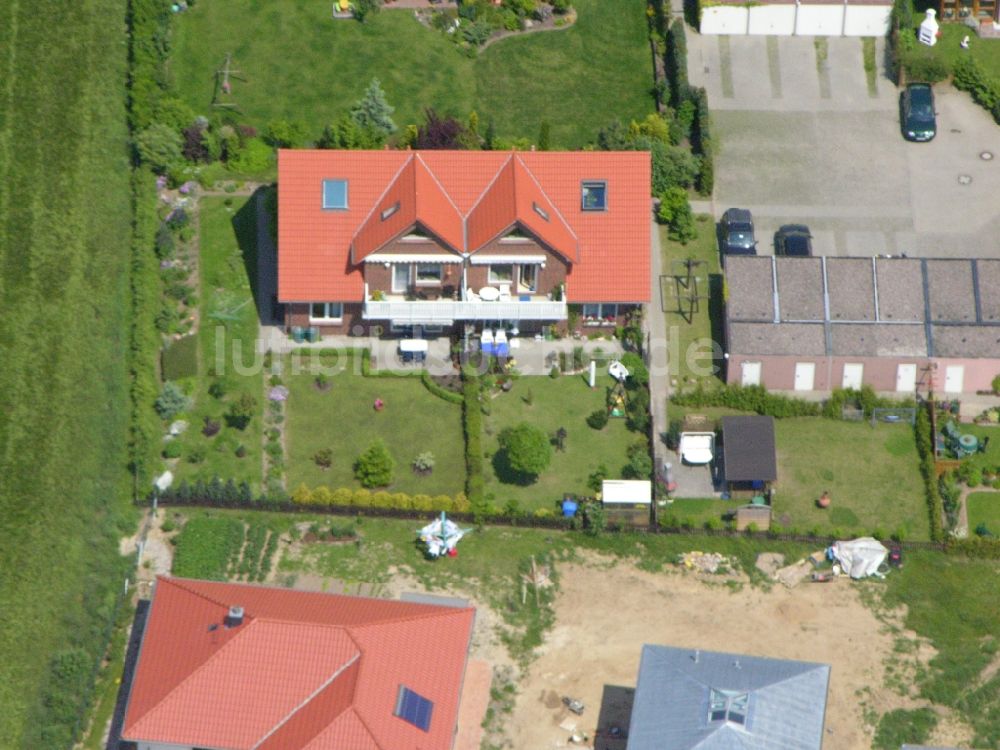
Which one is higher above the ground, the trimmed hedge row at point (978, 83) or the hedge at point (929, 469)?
the trimmed hedge row at point (978, 83)

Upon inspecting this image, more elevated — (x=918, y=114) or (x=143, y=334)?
(x=918, y=114)

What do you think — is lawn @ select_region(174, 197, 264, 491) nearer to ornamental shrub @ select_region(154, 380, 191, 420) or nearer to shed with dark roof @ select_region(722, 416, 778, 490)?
ornamental shrub @ select_region(154, 380, 191, 420)

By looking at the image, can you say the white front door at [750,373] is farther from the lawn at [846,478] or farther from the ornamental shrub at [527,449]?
the ornamental shrub at [527,449]

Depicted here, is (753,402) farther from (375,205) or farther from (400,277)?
(375,205)

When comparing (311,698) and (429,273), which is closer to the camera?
Answer: (311,698)

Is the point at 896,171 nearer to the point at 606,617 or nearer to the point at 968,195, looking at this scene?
the point at 968,195

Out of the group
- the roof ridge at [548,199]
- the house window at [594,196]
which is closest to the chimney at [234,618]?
the roof ridge at [548,199]

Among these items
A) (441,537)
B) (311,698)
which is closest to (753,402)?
(441,537)
